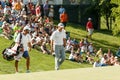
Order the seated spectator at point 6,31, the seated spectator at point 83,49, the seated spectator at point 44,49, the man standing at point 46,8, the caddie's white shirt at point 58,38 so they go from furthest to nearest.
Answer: the man standing at point 46,8 < the seated spectator at point 83,49 < the seated spectator at point 6,31 < the seated spectator at point 44,49 < the caddie's white shirt at point 58,38

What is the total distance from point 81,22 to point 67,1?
2.26m

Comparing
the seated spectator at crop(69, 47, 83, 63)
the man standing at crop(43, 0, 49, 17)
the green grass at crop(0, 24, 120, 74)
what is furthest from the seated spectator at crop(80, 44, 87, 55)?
the man standing at crop(43, 0, 49, 17)

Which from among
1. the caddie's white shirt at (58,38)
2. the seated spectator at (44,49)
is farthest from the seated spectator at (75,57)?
the caddie's white shirt at (58,38)

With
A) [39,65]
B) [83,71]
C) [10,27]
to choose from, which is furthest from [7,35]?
[83,71]

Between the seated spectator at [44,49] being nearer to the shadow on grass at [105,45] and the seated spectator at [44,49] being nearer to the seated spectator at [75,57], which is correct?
the seated spectator at [75,57]

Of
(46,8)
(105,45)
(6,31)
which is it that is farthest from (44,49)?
(46,8)

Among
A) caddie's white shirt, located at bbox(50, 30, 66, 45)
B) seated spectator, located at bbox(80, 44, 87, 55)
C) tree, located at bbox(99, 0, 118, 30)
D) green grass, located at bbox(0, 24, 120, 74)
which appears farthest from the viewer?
tree, located at bbox(99, 0, 118, 30)

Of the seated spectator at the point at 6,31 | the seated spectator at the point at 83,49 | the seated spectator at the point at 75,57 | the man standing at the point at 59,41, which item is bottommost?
the seated spectator at the point at 83,49

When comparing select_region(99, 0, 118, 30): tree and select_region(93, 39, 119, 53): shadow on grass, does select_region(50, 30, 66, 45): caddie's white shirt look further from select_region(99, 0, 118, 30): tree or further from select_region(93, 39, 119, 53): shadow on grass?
select_region(99, 0, 118, 30): tree

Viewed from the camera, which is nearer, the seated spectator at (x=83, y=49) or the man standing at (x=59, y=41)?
the man standing at (x=59, y=41)

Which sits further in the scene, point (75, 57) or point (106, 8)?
point (106, 8)

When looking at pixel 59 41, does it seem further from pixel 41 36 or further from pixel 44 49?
pixel 41 36

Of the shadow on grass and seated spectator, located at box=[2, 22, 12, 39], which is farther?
the shadow on grass

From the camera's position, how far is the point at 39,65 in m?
19.4
